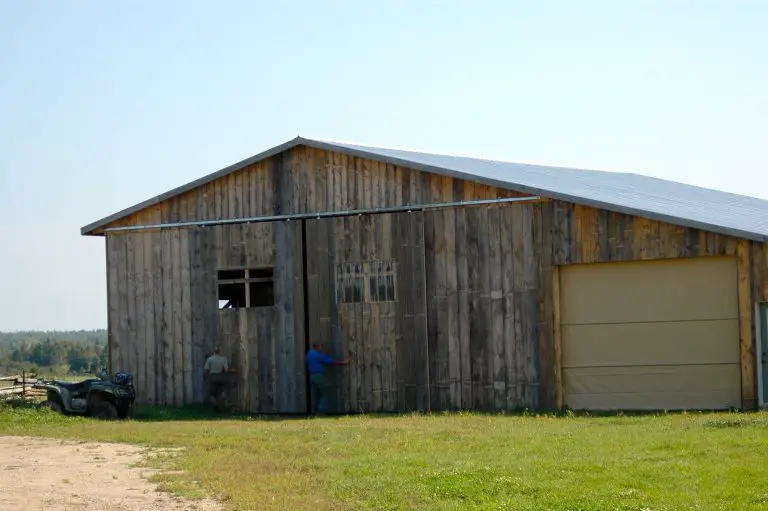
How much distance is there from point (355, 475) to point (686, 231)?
404 inches

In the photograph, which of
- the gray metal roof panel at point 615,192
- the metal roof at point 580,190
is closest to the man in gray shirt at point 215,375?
the metal roof at point 580,190

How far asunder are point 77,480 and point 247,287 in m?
12.4

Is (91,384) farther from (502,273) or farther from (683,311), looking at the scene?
(683,311)

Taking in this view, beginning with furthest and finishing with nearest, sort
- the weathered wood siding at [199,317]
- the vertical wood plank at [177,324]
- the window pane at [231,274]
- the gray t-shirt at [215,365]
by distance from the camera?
the vertical wood plank at [177,324] < the window pane at [231,274] < the gray t-shirt at [215,365] < the weathered wood siding at [199,317]

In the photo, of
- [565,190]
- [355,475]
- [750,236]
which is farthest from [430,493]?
[565,190]

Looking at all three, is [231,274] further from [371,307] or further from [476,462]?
[476,462]

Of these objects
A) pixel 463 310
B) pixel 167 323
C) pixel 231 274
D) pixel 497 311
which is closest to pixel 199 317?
pixel 167 323

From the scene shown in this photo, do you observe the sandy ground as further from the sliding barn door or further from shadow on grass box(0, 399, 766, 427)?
the sliding barn door

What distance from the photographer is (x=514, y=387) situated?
24.4 metres

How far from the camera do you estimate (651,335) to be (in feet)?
76.3

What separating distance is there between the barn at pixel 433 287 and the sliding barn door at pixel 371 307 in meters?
0.03

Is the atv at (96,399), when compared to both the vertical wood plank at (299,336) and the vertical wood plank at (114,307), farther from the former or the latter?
the vertical wood plank at (299,336)

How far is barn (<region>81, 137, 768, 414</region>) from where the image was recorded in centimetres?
2288

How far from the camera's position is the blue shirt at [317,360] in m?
25.6
